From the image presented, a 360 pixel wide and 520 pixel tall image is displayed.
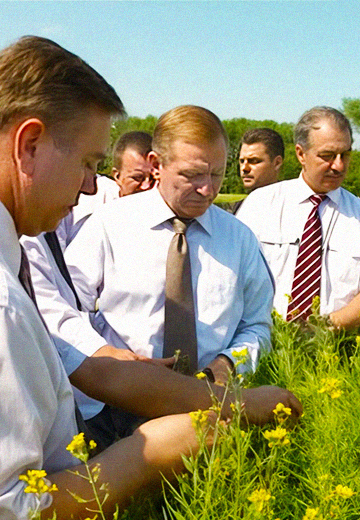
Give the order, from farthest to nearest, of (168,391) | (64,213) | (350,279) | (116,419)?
(350,279)
(116,419)
(168,391)
(64,213)

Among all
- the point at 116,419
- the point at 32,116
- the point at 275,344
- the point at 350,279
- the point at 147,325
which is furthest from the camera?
the point at 350,279

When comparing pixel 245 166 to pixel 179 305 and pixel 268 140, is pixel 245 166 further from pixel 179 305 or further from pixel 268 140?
pixel 179 305

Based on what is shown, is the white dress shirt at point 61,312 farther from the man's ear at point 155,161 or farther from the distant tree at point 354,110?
the distant tree at point 354,110

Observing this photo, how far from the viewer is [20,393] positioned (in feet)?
5.56

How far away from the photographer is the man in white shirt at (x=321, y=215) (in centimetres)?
539

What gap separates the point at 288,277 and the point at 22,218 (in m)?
3.78

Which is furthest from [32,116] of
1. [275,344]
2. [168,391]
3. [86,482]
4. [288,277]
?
[288,277]

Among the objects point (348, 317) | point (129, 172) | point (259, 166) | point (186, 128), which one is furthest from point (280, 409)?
point (259, 166)

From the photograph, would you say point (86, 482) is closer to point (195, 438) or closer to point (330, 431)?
point (195, 438)

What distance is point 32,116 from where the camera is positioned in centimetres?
190

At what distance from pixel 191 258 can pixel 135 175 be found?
10.8 feet

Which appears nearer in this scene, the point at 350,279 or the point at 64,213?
the point at 64,213

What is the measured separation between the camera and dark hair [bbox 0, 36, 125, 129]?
190 centimetres

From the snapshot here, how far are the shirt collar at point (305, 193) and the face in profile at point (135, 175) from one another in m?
1.58
